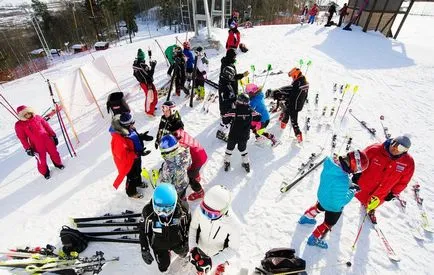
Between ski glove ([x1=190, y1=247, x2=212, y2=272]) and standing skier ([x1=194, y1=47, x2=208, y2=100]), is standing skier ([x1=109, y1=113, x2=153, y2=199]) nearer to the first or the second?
ski glove ([x1=190, y1=247, x2=212, y2=272])

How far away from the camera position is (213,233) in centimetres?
324

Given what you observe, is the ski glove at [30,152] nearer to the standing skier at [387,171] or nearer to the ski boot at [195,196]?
the ski boot at [195,196]

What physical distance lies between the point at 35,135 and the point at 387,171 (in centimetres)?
731

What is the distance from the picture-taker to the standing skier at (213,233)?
296 centimetres

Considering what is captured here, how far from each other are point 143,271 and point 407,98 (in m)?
11.0

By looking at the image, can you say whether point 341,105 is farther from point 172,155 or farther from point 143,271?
point 143,271

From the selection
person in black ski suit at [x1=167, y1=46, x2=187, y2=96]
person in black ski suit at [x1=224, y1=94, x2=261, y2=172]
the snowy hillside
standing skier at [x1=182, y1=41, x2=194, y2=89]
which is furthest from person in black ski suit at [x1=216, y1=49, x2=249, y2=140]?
standing skier at [x1=182, y1=41, x2=194, y2=89]

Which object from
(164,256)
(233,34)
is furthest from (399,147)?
(233,34)

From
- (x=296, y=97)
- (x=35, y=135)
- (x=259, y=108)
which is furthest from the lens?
(x=296, y=97)

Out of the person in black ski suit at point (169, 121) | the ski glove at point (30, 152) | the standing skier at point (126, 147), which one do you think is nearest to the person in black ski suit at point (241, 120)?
the person in black ski suit at point (169, 121)

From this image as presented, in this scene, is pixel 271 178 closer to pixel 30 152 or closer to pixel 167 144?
pixel 167 144

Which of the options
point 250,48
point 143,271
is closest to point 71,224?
point 143,271

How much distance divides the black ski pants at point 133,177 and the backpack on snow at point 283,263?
3060 millimetres

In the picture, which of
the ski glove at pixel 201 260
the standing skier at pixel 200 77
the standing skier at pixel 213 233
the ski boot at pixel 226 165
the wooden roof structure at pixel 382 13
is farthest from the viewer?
the wooden roof structure at pixel 382 13
